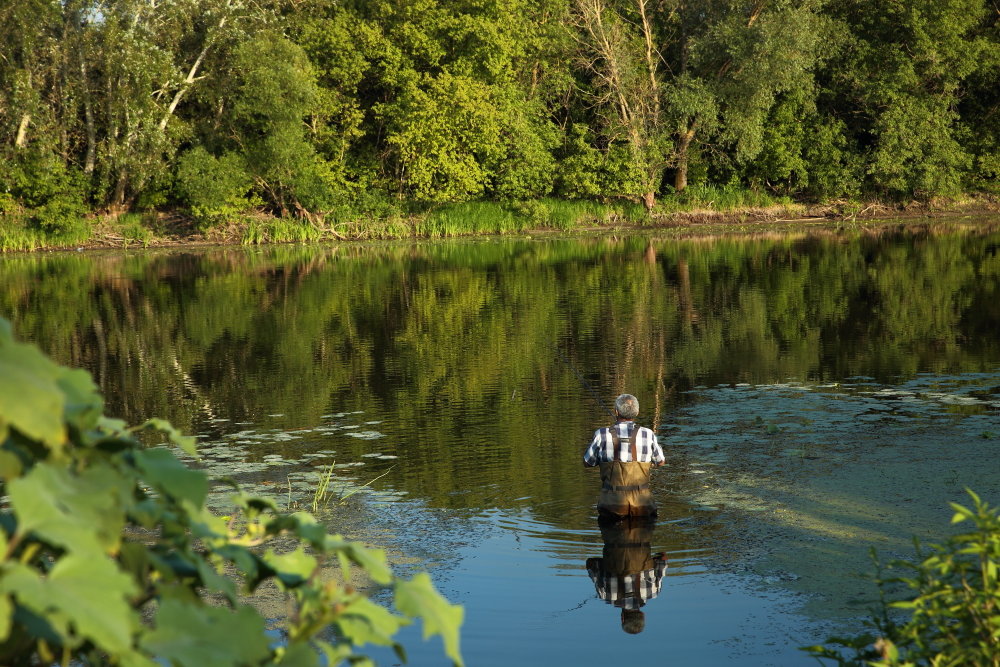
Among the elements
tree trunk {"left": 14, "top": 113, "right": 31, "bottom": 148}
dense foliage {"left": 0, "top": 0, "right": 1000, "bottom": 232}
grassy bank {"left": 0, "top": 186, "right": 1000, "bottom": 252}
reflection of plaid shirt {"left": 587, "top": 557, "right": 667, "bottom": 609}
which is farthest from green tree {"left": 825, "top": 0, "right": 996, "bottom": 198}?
reflection of plaid shirt {"left": 587, "top": 557, "right": 667, "bottom": 609}

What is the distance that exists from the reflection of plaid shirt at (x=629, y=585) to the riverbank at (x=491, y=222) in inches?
1639

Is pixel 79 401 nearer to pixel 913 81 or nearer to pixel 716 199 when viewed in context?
pixel 716 199

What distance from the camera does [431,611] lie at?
7.37 ft

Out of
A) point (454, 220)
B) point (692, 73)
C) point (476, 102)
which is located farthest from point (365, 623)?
point (692, 73)

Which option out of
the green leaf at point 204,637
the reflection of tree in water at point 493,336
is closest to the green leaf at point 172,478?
the green leaf at point 204,637

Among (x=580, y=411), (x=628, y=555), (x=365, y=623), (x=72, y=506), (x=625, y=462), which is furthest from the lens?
(x=580, y=411)

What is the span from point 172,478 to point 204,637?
39cm

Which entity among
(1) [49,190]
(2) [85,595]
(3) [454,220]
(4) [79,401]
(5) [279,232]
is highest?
(1) [49,190]

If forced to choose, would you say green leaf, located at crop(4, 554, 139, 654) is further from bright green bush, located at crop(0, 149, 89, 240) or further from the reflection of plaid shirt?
bright green bush, located at crop(0, 149, 89, 240)

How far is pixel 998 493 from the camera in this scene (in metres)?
9.09

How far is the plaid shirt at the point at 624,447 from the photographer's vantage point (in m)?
8.58

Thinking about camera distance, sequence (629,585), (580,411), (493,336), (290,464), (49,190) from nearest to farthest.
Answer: (629,585) < (290,464) < (580,411) < (493,336) < (49,190)

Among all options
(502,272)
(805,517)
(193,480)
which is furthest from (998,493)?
(502,272)

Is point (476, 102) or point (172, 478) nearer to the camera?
point (172, 478)
